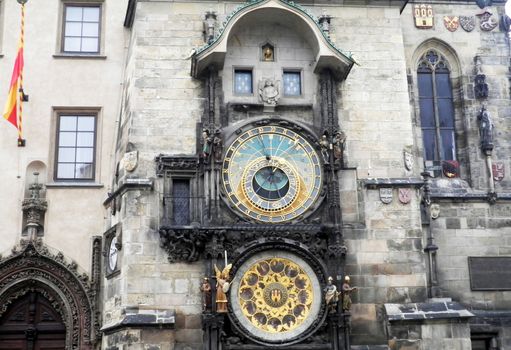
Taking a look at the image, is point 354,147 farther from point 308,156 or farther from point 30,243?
point 30,243

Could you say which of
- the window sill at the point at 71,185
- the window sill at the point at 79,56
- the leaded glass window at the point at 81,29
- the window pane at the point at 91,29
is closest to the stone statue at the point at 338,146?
the window sill at the point at 71,185

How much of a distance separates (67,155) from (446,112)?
30.6ft

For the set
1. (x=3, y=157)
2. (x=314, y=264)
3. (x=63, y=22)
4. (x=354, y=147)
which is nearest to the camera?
(x=314, y=264)

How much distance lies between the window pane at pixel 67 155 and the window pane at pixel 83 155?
0.38 ft

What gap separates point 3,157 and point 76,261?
3.02 meters

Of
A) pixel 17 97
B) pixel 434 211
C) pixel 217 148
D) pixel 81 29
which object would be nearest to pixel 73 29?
pixel 81 29

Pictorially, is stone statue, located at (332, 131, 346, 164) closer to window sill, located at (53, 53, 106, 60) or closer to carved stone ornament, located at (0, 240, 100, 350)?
carved stone ornament, located at (0, 240, 100, 350)

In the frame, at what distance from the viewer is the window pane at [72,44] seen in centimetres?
1877

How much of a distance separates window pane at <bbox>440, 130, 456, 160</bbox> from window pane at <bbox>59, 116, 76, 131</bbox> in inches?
352

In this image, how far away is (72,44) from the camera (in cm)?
1883

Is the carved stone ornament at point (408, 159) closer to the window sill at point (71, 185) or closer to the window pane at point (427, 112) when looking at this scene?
the window pane at point (427, 112)

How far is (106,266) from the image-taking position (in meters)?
16.8

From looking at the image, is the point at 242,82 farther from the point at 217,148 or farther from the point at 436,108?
the point at 436,108

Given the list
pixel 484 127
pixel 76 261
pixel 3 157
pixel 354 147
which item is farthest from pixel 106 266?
pixel 484 127
